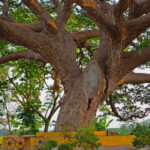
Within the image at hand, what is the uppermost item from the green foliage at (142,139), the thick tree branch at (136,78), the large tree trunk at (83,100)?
the thick tree branch at (136,78)

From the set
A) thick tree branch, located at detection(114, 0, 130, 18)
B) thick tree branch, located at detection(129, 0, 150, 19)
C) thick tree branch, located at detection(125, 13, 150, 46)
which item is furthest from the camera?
thick tree branch, located at detection(129, 0, 150, 19)

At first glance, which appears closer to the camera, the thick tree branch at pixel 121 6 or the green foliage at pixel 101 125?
the thick tree branch at pixel 121 6

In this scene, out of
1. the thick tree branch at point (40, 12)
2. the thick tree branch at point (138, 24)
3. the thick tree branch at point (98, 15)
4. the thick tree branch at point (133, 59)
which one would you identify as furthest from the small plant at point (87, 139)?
the thick tree branch at point (40, 12)

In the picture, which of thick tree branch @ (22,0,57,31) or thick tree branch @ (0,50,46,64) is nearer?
thick tree branch @ (22,0,57,31)

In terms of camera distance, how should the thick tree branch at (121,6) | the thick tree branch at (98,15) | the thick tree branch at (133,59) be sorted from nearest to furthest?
the thick tree branch at (121,6) < the thick tree branch at (98,15) < the thick tree branch at (133,59)

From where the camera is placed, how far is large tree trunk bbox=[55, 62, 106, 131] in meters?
10.7

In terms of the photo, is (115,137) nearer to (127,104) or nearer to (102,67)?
(102,67)

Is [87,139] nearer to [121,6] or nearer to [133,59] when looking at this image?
[121,6]

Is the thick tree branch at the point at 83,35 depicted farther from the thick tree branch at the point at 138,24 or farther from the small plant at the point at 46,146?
the small plant at the point at 46,146

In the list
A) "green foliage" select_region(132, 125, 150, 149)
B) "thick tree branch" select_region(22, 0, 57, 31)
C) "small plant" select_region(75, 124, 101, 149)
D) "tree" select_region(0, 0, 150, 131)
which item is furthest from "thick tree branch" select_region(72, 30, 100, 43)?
"green foliage" select_region(132, 125, 150, 149)

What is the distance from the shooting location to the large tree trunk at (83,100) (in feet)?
35.0

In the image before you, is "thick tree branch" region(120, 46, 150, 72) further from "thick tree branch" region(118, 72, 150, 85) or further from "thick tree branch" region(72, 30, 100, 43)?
"thick tree branch" region(72, 30, 100, 43)

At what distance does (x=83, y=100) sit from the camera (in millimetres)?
10961

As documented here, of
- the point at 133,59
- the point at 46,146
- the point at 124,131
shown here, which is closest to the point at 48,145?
the point at 46,146
